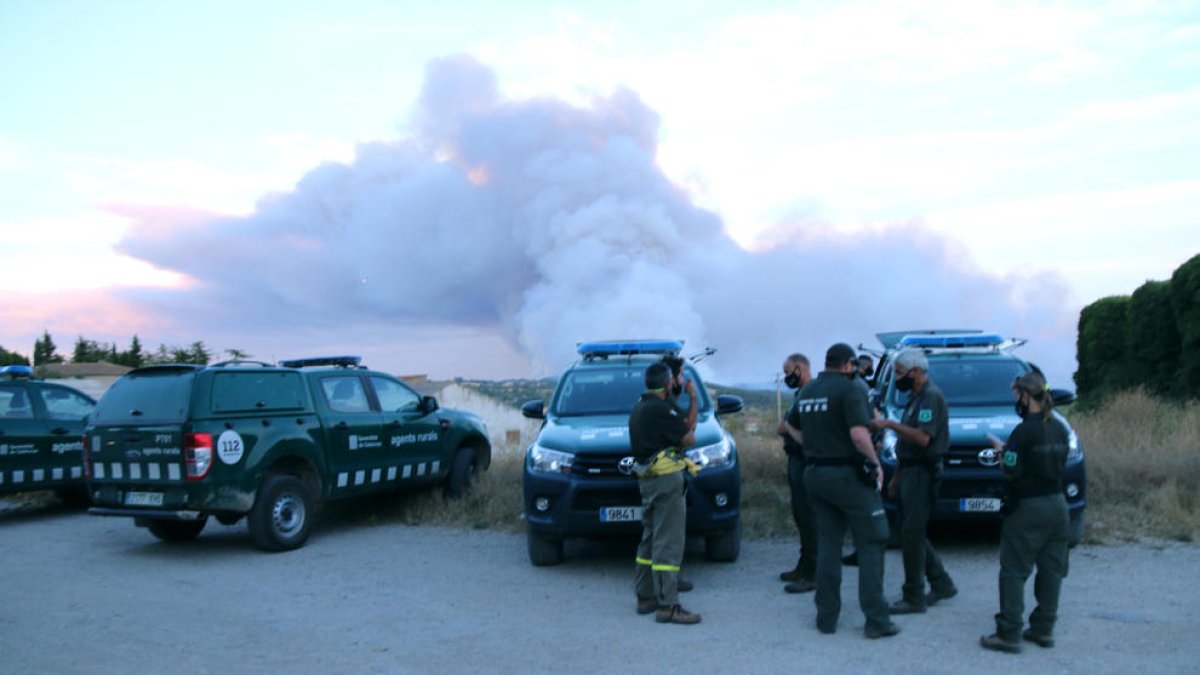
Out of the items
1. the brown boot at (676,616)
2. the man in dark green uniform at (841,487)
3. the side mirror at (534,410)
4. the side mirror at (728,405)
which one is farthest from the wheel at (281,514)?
the man in dark green uniform at (841,487)

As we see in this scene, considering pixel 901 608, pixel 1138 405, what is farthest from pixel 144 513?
pixel 1138 405

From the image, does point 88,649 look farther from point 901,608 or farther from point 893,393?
point 893,393

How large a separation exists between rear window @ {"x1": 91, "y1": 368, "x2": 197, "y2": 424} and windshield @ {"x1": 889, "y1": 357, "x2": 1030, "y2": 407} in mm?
6727

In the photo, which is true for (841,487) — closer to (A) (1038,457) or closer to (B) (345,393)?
(A) (1038,457)

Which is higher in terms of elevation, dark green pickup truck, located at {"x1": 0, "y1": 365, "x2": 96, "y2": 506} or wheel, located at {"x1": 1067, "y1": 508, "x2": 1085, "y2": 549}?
dark green pickup truck, located at {"x1": 0, "y1": 365, "x2": 96, "y2": 506}

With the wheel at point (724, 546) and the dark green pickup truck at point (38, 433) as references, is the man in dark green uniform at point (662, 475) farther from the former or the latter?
the dark green pickup truck at point (38, 433)

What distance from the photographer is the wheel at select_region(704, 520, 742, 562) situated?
8.10 meters

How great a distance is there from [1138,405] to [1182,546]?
6.36 meters

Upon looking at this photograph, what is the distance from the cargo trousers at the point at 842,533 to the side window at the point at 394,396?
622 centimetres

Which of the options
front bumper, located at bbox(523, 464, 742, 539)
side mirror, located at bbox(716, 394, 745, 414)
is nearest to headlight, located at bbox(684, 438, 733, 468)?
front bumper, located at bbox(523, 464, 742, 539)

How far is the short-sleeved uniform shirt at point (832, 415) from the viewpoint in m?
5.93

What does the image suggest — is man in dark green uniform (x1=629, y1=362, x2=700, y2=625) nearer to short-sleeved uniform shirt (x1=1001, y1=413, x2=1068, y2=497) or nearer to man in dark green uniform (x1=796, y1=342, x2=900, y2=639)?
man in dark green uniform (x1=796, y1=342, x2=900, y2=639)

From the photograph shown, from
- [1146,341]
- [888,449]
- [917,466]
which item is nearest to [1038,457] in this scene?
[917,466]

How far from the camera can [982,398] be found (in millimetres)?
9227
